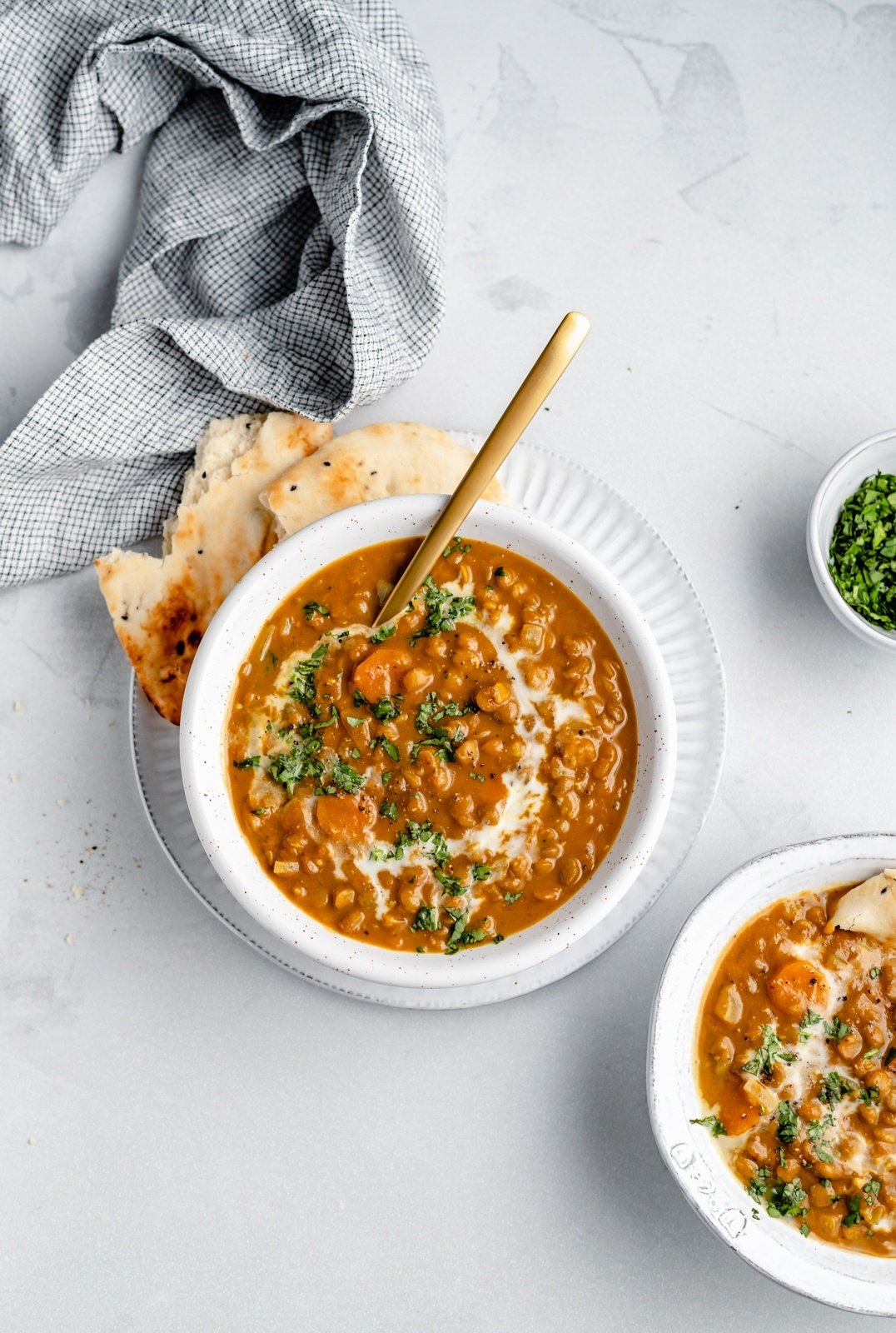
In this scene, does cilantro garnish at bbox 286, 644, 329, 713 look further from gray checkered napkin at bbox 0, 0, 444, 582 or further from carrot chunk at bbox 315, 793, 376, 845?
gray checkered napkin at bbox 0, 0, 444, 582

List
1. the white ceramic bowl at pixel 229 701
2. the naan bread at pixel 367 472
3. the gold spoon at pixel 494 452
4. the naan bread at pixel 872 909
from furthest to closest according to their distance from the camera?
the naan bread at pixel 367 472, the naan bread at pixel 872 909, the white ceramic bowl at pixel 229 701, the gold spoon at pixel 494 452

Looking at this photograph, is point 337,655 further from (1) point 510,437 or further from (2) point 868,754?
(2) point 868,754

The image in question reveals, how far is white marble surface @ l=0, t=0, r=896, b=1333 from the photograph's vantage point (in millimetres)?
3643

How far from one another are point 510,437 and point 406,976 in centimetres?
161

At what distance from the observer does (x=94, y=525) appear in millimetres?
3676

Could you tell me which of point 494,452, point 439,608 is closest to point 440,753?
point 439,608

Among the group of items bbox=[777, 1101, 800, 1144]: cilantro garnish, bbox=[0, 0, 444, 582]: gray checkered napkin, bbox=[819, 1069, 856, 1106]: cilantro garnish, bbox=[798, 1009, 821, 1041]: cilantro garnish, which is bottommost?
bbox=[777, 1101, 800, 1144]: cilantro garnish

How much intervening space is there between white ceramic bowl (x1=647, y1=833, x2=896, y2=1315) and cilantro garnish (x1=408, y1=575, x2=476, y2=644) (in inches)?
44.7

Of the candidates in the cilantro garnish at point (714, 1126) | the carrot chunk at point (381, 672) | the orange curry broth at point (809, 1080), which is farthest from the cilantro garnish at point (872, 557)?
the cilantro garnish at point (714, 1126)

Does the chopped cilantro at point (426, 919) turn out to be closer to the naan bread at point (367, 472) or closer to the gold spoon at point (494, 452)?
the gold spoon at point (494, 452)

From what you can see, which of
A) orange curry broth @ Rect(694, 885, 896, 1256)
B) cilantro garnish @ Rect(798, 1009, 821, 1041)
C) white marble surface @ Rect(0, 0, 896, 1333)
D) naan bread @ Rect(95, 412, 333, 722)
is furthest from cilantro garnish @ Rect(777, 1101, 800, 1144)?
naan bread @ Rect(95, 412, 333, 722)

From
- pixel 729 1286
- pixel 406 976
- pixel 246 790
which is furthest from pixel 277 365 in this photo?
pixel 729 1286

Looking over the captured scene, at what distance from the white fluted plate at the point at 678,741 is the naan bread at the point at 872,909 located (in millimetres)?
522

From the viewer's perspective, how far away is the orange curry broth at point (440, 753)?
3131 millimetres
